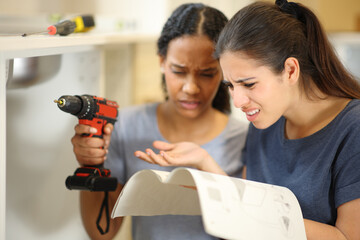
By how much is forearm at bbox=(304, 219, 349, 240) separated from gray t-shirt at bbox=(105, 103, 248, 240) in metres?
0.42

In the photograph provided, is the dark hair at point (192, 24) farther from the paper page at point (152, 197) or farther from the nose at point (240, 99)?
the paper page at point (152, 197)

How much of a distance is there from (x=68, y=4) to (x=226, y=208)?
3.98ft

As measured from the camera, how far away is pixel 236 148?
1.36 metres

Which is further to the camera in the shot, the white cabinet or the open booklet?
the white cabinet

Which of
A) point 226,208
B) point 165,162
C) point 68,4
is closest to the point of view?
point 226,208

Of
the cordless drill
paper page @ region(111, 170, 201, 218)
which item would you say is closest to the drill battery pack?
the cordless drill

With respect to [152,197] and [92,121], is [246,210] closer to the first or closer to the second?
[152,197]

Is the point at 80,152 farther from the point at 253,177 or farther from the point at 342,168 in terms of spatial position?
the point at 342,168

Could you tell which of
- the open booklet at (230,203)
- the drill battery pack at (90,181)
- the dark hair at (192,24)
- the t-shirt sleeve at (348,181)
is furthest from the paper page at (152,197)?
Answer: the dark hair at (192,24)

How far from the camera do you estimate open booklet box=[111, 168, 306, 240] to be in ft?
2.48

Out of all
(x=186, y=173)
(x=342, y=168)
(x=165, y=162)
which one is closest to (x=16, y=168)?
(x=165, y=162)

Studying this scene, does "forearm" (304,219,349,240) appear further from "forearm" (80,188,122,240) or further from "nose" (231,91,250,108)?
"forearm" (80,188,122,240)

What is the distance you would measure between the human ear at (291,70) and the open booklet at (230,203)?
0.26 m

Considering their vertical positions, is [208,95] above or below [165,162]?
above
